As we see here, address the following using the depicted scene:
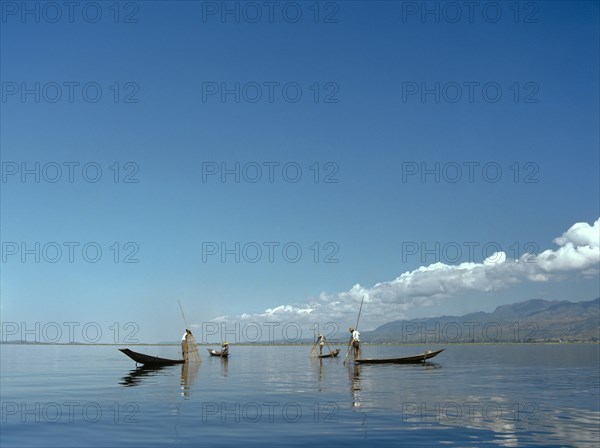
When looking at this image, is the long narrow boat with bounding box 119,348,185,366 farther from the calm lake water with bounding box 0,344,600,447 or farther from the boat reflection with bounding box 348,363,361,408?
the boat reflection with bounding box 348,363,361,408

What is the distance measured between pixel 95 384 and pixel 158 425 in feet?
70.6

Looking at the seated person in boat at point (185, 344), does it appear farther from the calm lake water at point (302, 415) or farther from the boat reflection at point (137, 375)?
the calm lake water at point (302, 415)

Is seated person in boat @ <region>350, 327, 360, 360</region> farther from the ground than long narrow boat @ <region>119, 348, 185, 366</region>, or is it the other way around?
seated person in boat @ <region>350, 327, 360, 360</region>

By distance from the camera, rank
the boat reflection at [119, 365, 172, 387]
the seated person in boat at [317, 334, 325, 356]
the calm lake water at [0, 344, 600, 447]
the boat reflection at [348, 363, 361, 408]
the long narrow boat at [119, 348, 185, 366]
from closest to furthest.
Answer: the calm lake water at [0, 344, 600, 447] → the boat reflection at [348, 363, 361, 408] → the boat reflection at [119, 365, 172, 387] → the long narrow boat at [119, 348, 185, 366] → the seated person in boat at [317, 334, 325, 356]

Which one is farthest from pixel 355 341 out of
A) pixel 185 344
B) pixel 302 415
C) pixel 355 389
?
pixel 302 415

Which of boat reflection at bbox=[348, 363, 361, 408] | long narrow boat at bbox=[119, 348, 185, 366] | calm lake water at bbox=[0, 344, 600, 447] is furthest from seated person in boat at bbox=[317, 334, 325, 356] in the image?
calm lake water at bbox=[0, 344, 600, 447]

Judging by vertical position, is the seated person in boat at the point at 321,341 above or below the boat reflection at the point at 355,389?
below

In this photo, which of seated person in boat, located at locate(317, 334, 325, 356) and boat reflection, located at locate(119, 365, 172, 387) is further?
seated person in boat, located at locate(317, 334, 325, 356)

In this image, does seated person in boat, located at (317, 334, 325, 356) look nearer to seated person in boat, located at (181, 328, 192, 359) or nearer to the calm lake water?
seated person in boat, located at (181, 328, 192, 359)

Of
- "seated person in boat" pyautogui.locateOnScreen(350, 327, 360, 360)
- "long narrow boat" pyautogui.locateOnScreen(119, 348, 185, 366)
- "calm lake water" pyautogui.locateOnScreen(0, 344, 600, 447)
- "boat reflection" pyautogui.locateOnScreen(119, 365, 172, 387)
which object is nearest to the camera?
"calm lake water" pyautogui.locateOnScreen(0, 344, 600, 447)

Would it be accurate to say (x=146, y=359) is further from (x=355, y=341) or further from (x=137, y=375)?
(x=355, y=341)

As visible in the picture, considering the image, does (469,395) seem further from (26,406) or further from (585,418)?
(26,406)

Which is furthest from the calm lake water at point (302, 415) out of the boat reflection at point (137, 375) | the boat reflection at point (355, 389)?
the boat reflection at point (137, 375)

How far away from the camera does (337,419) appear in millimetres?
22688
